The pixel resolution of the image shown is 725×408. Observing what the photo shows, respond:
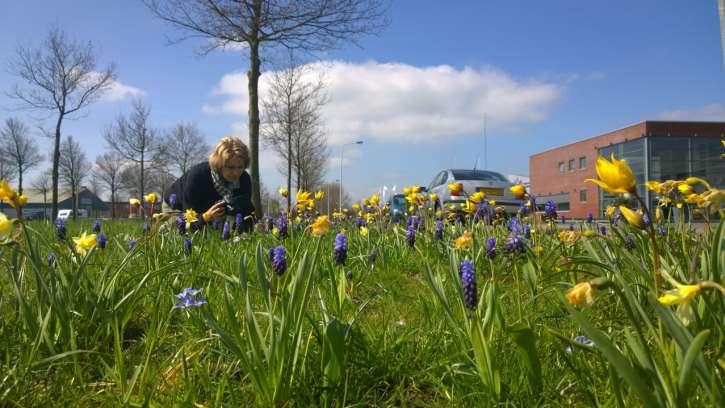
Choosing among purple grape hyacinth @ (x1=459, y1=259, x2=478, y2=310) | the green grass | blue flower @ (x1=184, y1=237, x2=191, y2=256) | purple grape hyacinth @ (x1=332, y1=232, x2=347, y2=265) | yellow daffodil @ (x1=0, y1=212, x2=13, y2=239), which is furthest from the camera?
blue flower @ (x1=184, y1=237, x2=191, y2=256)

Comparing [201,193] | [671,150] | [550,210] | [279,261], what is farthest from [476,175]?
[671,150]

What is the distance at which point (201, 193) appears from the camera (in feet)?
17.4

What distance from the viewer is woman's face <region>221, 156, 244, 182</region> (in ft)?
16.6

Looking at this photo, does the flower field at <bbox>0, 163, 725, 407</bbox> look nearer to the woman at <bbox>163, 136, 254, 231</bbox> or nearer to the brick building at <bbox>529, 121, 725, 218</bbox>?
the woman at <bbox>163, 136, 254, 231</bbox>

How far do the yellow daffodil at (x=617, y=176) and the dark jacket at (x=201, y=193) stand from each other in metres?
4.39

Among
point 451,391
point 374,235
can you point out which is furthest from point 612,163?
point 374,235

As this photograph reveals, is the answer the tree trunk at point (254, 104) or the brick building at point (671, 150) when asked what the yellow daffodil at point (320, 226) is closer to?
the tree trunk at point (254, 104)

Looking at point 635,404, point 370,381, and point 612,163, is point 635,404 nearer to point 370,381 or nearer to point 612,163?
point 612,163

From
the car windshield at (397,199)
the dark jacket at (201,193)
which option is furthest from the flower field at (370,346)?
the car windshield at (397,199)

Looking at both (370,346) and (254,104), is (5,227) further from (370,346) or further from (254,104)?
(254,104)

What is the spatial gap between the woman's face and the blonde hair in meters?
0.03

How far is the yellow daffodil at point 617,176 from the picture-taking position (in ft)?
3.40

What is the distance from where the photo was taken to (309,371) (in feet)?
4.59

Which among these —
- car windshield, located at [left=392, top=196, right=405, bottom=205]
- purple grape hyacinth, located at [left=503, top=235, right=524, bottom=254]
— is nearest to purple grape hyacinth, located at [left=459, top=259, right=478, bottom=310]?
purple grape hyacinth, located at [left=503, top=235, right=524, bottom=254]
